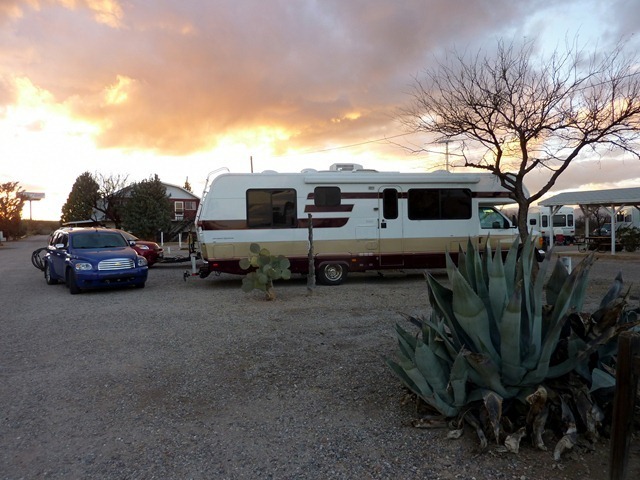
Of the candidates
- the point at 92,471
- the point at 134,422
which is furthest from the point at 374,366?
the point at 92,471

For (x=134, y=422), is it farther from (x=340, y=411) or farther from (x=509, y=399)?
(x=509, y=399)

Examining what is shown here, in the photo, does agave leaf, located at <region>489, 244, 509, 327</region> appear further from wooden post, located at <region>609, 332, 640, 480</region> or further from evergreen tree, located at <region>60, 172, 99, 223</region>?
evergreen tree, located at <region>60, 172, 99, 223</region>

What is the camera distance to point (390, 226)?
1220 centimetres

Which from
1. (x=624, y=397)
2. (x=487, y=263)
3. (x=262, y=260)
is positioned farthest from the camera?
(x=262, y=260)

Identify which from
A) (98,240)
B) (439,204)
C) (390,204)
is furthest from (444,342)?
(98,240)

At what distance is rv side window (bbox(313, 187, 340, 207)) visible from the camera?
39.2 ft

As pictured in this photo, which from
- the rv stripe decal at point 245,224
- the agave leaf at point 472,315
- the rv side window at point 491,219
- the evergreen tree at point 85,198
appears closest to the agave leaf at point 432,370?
the agave leaf at point 472,315

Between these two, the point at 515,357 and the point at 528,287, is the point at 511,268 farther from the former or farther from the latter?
the point at 515,357

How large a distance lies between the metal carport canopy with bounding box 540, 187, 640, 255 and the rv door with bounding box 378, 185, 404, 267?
46.0 ft

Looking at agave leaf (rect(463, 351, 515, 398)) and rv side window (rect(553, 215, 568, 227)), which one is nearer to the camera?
agave leaf (rect(463, 351, 515, 398))

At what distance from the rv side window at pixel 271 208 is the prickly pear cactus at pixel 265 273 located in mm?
1545

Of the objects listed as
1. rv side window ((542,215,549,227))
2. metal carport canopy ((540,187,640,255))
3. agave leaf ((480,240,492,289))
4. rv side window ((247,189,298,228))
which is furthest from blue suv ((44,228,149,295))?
rv side window ((542,215,549,227))

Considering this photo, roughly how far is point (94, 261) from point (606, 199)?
22.1m

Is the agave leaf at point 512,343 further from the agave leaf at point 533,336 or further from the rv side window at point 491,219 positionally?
the rv side window at point 491,219
